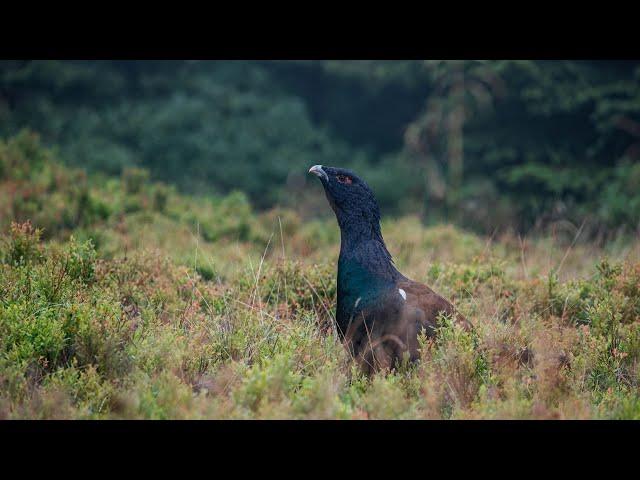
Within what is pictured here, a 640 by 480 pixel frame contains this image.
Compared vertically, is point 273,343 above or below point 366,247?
below

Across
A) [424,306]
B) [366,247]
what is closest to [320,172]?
[366,247]

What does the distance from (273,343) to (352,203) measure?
107 cm

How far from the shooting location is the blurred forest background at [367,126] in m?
17.2

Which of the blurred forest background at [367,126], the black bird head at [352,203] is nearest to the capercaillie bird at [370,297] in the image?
the black bird head at [352,203]

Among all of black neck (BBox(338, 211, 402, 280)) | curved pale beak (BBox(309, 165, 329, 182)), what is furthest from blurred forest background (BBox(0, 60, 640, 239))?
black neck (BBox(338, 211, 402, 280))

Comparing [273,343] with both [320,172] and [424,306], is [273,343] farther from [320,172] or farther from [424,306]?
[320,172]

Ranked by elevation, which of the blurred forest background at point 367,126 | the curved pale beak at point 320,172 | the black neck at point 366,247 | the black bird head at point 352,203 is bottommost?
the blurred forest background at point 367,126

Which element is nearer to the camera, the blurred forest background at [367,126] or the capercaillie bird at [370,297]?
the capercaillie bird at [370,297]

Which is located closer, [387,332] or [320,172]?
[387,332]

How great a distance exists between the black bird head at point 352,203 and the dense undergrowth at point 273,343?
0.75 meters

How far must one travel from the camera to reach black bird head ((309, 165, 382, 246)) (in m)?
4.91

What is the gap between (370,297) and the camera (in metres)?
4.59

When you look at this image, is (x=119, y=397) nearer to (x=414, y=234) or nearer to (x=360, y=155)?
(x=414, y=234)

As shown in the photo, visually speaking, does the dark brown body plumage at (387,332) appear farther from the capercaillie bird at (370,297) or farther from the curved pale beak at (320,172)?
the curved pale beak at (320,172)
